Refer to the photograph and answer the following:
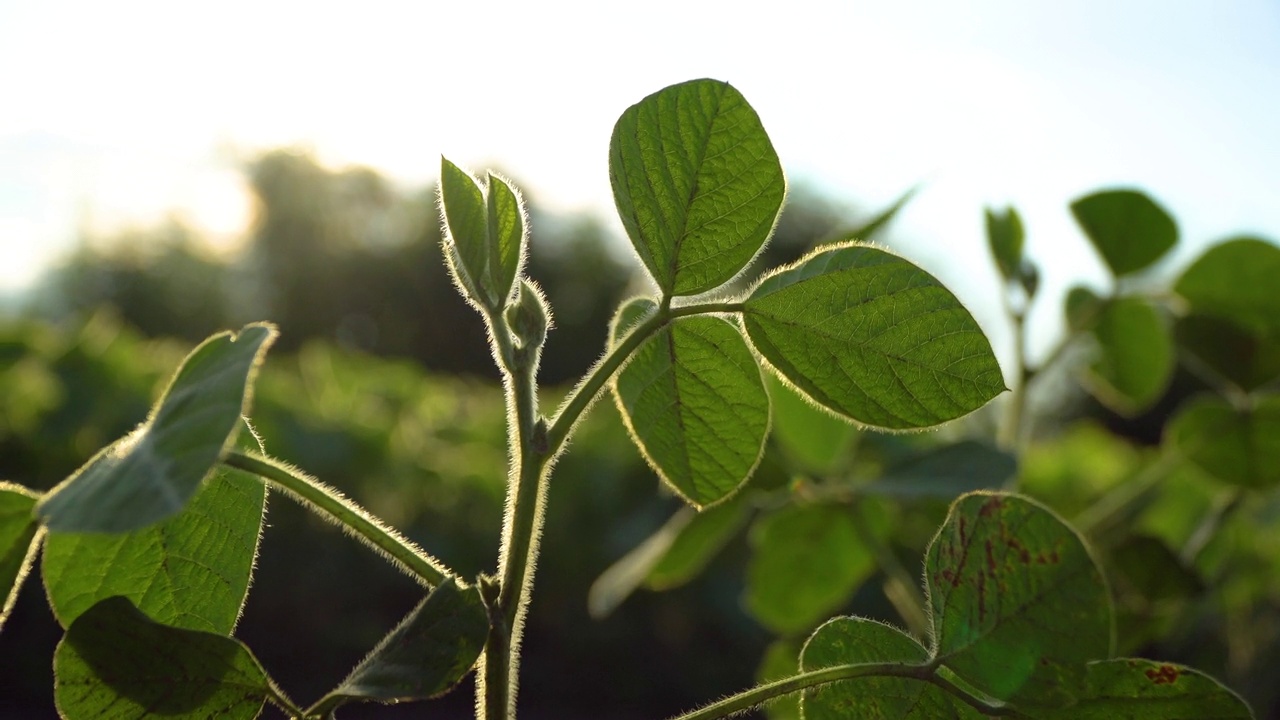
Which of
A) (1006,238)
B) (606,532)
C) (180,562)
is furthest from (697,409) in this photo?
(606,532)

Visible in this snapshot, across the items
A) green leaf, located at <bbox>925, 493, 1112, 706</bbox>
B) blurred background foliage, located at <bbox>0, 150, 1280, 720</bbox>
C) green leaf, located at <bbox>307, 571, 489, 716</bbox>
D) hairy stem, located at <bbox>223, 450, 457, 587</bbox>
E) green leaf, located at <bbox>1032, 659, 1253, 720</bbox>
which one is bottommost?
blurred background foliage, located at <bbox>0, 150, 1280, 720</bbox>

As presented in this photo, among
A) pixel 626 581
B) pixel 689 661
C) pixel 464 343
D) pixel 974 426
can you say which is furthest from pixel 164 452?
pixel 464 343

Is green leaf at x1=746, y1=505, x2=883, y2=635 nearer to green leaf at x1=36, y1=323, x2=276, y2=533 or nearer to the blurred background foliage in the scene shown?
the blurred background foliage

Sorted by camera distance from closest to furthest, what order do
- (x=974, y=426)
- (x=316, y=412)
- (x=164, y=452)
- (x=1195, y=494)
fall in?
(x=164, y=452)
(x=974, y=426)
(x=1195, y=494)
(x=316, y=412)

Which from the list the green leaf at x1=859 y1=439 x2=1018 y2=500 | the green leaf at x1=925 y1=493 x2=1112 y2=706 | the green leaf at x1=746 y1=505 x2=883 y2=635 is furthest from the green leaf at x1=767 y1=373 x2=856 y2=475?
the green leaf at x1=925 y1=493 x2=1112 y2=706

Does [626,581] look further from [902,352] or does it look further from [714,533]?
[902,352]

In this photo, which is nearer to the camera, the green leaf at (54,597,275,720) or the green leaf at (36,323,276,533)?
the green leaf at (36,323,276,533)

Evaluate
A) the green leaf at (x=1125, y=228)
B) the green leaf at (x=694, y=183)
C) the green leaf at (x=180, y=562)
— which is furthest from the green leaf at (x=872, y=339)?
the green leaf at (x=1125, y=228)
